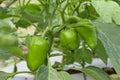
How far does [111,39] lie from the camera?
0.78m

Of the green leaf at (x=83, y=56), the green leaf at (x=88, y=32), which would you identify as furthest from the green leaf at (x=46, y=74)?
the green leaf at (x=83, y=56)

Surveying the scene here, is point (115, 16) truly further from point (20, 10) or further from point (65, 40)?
point (20, 10)

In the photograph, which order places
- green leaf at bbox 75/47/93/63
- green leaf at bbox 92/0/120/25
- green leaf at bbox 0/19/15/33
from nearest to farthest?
green leaf at bbox 92/0/120/25, green leaf at bbox 0/19/15/33, green leaf at bbox 75/47/93/63

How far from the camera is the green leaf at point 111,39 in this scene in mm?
736

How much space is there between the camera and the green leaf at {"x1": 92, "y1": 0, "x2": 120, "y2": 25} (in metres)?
0.73

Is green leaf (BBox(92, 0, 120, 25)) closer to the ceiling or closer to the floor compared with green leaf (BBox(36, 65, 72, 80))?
closer to the ceiling

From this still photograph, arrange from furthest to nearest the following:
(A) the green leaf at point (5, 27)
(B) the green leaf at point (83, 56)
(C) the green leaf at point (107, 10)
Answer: (B) the green leaf at point (83, 56) → (A) the green leaf at point (5, 27) → (C) the green leaf at point (107, 10)

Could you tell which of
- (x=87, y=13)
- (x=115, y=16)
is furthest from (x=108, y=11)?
(x=87, y=13)

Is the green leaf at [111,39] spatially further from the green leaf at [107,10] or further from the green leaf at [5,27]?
the green leaf at [5,27]

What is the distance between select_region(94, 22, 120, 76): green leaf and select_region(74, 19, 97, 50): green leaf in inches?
0.9

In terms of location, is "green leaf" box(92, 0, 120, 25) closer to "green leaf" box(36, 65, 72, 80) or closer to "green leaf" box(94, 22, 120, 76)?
"green leaf" box(94, 22, 120, 76)

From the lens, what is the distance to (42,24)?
108 cm

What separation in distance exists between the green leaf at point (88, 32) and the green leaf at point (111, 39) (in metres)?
0.02

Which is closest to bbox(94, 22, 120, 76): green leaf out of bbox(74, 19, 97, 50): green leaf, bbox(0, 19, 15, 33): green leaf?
bbox(74, 19, 97, 50): green leaf
